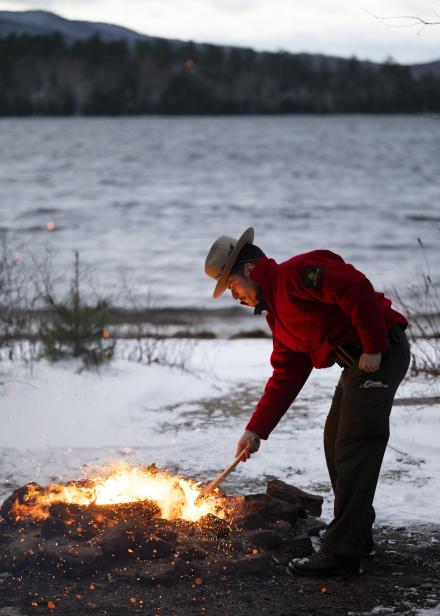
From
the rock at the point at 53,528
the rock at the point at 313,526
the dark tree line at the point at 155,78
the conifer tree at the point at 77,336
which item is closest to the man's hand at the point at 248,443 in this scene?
the rock at the point at 313,526

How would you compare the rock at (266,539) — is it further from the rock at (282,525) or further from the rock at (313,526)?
the rock at (313,526)

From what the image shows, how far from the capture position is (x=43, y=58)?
13038cm

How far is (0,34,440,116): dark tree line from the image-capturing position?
426 ft

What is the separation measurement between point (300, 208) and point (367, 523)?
34.7m

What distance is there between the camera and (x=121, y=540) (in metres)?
4.80

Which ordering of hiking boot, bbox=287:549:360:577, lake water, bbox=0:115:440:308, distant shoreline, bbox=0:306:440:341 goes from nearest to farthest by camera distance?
hiking boot, bbox=287:549:360:577, distant shoreline, bbox=0:306:440:341, lake water, bbox=0:115:440:308

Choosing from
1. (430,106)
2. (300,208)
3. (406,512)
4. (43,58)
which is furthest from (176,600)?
(43,58)

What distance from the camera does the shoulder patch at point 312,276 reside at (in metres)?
4.24

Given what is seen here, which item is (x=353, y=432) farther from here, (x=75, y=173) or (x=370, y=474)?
(x=75, y=173)

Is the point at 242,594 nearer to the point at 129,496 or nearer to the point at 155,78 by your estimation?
the point at 129,496

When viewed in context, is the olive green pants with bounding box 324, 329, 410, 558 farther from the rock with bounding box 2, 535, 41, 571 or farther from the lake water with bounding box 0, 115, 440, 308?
the lake water with bounding box 0, 115, 440, 308

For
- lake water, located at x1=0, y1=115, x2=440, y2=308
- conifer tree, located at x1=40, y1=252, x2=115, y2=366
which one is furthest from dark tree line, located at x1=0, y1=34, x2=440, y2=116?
conifer tree, located at x1=40, y1=252, x2=115, y2=366

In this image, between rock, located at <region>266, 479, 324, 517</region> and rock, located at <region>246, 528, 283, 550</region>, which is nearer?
rock, located at <region>246, 528, 283, 550</region>

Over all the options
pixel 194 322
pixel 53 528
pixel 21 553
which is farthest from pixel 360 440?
pixel 194 322
